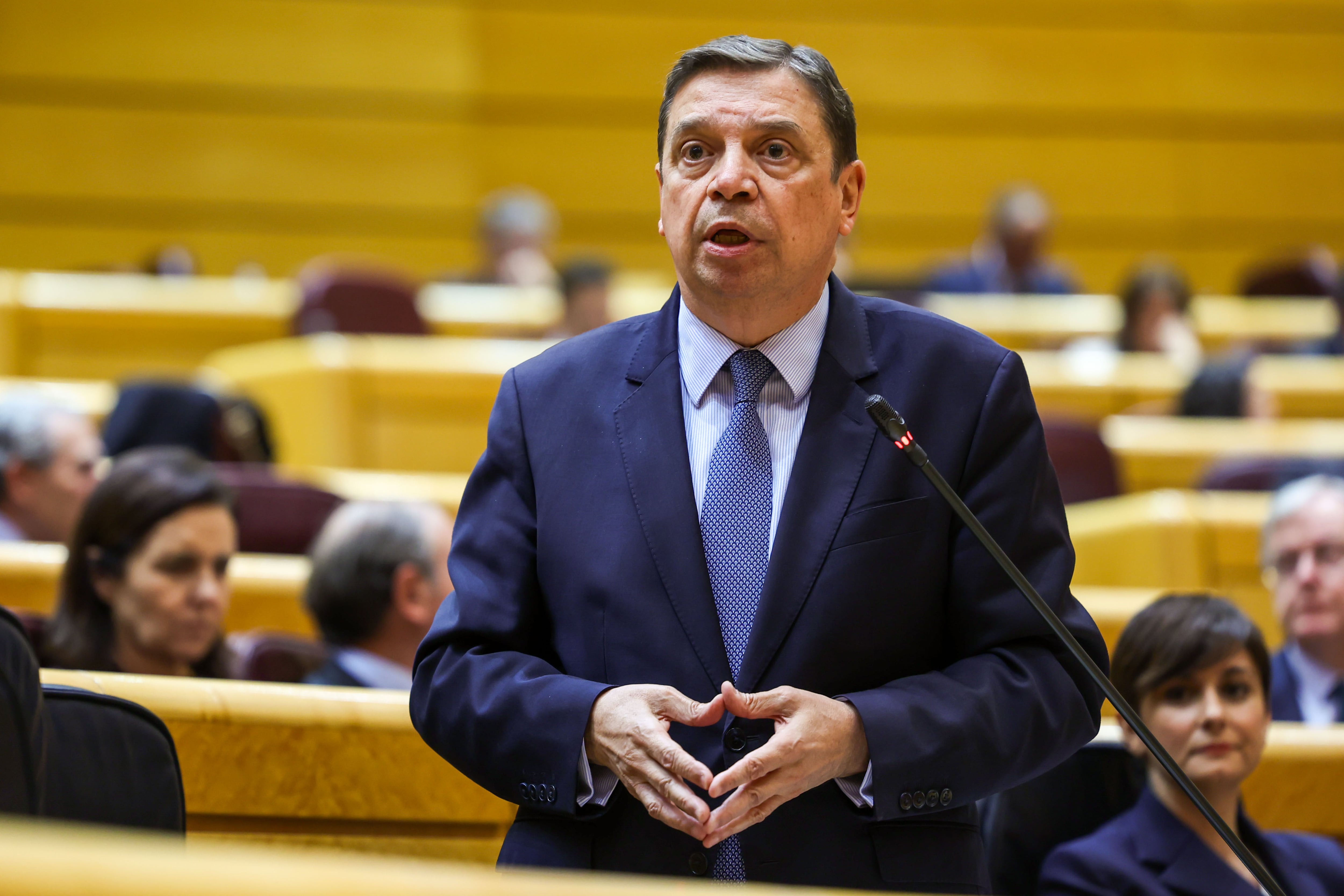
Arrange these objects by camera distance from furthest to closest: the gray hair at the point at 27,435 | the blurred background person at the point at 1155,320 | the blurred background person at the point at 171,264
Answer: the blurred background person at the point at 171,264
the blurred background person at the point at 1155,320
the gray hair at the point at 27,435

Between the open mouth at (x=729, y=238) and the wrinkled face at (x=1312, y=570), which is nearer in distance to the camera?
the open mouth at (x=729, y=238)

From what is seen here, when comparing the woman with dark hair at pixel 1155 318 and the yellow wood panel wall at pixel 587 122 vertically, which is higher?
the yellow wood panel wall at pixel 587 122

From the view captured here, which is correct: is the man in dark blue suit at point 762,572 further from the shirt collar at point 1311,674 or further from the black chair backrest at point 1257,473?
the black chair backrest at point 1257,473

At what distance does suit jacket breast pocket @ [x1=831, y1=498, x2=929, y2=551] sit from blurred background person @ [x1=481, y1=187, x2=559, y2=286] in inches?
181

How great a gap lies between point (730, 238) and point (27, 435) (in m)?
2.22

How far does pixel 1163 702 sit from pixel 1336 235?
20.5 feet

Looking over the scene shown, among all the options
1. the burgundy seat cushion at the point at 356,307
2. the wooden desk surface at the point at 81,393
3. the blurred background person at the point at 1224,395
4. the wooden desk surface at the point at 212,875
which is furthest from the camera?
the burgundy seat cushion at the point at 356,307

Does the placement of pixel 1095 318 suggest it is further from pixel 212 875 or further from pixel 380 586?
pixel 212 875

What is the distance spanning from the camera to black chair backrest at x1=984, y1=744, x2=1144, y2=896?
74.5 inches

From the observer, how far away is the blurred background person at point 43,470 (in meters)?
3.10

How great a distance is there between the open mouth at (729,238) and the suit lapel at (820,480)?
13 cm

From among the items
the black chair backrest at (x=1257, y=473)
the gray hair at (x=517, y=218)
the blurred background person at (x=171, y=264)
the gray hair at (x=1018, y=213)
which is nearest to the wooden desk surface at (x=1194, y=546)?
the black chair backrest at (x=1257, y=473)

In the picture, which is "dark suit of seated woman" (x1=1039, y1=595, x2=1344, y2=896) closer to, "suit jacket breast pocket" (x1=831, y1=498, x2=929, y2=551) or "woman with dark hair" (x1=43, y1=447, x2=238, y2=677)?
"suit jacket breast pocket" (x1=831, y1=498, x2=929, y2=551)

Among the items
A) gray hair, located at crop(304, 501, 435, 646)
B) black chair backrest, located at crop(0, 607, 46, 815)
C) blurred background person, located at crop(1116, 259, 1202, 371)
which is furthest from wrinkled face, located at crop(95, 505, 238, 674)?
blurred background person, located at crop(1116, 259, 1202, 371)
